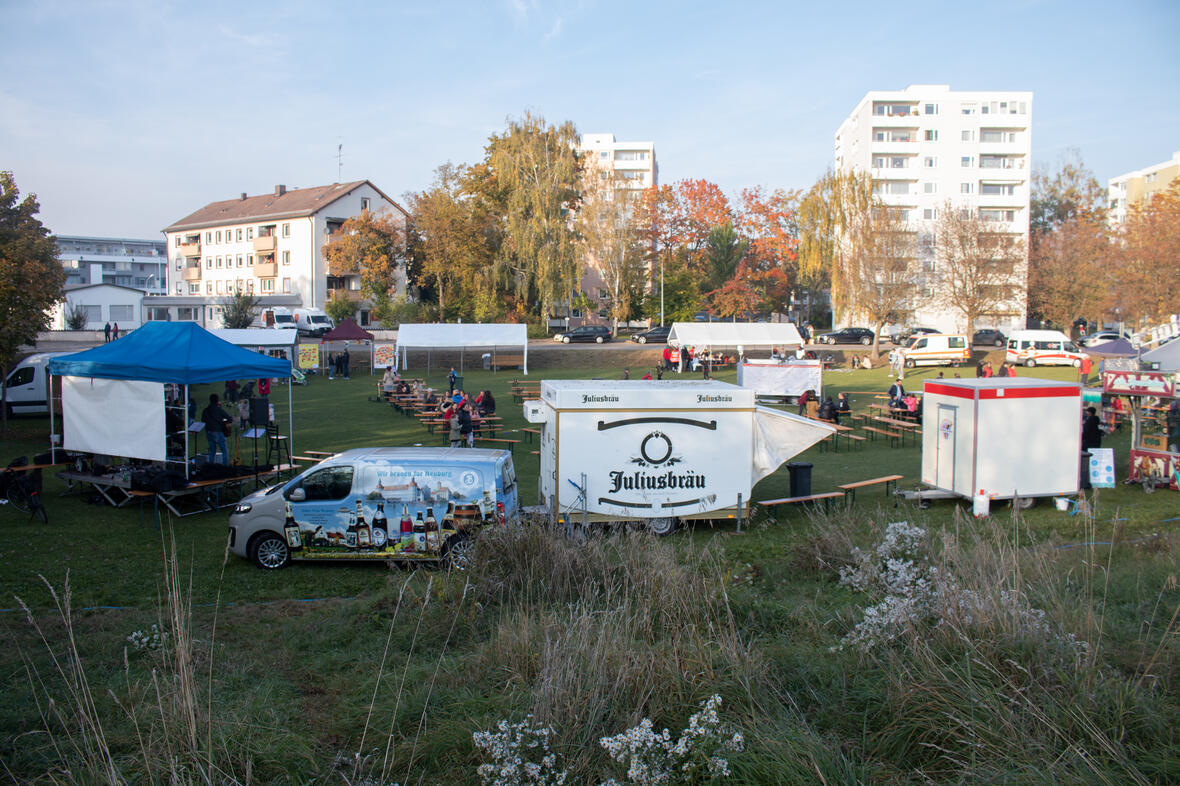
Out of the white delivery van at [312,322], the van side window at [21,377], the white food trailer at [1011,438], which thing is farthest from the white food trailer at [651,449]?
the white delivery van at [312,322]

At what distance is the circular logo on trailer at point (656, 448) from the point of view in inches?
452

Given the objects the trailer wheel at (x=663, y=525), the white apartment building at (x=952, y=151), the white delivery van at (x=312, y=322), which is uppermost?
the white apartment building at (x=952, y=151)

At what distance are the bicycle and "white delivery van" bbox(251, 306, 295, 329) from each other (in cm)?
3623

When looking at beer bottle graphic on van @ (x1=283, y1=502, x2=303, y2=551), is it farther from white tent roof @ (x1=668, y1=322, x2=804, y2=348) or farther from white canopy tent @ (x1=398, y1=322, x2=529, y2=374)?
white tent roof @ (x1=668, y1=322, x2=804, y2=348)

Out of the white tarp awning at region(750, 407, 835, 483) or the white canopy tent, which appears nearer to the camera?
the white tarp awning at region(750, 407, 835, 483)

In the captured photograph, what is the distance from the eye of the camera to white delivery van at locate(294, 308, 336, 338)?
1932 inches

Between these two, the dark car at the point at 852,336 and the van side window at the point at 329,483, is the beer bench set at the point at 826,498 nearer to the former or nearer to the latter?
the van side window at the point at 329,483

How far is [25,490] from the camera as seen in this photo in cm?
1220

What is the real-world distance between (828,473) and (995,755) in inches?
524

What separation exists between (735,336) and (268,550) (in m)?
30.3

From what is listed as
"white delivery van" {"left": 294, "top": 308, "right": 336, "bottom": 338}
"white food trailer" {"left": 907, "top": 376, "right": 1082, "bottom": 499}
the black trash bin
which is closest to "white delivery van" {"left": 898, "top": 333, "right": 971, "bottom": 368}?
"white food trailer" {"left": 907, "top": 376, "right": 1082, "bottom": 499}

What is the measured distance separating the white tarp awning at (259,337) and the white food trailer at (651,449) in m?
28.5

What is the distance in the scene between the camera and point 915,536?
8461 millimetres

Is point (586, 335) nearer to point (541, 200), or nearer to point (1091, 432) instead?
point (541, 200)
